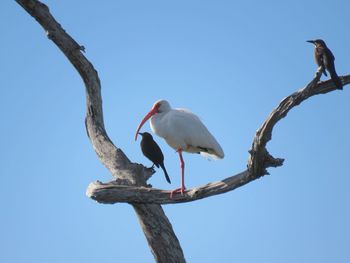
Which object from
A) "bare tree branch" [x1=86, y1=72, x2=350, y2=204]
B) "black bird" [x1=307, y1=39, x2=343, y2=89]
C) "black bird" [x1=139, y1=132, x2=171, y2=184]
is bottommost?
"bare tree branch" [x1=86, y1=72, x2=350, y2=204]

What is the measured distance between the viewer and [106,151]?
9711mm

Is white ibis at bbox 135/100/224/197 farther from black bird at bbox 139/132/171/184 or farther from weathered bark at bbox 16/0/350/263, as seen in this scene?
black bird at bbox 139/132/171/184

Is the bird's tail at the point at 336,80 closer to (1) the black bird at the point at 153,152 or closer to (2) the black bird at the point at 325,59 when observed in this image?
(2) the black bird at the point at 325,59

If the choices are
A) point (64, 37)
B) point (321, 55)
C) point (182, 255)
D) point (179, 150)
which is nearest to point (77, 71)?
point (64, 37)

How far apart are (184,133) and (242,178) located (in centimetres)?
201

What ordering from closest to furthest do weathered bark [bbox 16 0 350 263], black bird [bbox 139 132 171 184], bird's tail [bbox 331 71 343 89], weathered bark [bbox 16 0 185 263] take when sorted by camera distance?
weathered bark [bbox 16 0 350 263]
bird's tail [bbox 331 71 343 89]
weathered bark [bbox 16 0 185 263]
black bird [bbox 139 132 171 184]

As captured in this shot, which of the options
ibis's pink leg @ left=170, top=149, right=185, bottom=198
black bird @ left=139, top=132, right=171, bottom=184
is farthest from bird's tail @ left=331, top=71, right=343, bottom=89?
black bird @ left=139, top=132, right=171, bottom=184

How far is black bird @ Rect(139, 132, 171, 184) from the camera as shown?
10438mm

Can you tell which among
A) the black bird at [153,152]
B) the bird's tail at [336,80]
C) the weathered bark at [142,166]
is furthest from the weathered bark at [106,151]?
the bird's tail at [336,80]

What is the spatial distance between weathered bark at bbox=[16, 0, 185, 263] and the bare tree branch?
297mm

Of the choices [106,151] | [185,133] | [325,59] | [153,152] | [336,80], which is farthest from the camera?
[153,152]

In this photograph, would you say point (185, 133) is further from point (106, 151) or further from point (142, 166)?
point (106, 151)

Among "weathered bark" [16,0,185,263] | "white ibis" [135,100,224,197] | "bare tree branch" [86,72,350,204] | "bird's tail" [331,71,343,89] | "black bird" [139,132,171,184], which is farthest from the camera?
"black bird" [139,132,171,184]

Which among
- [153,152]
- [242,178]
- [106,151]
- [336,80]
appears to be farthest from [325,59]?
[153,152]
